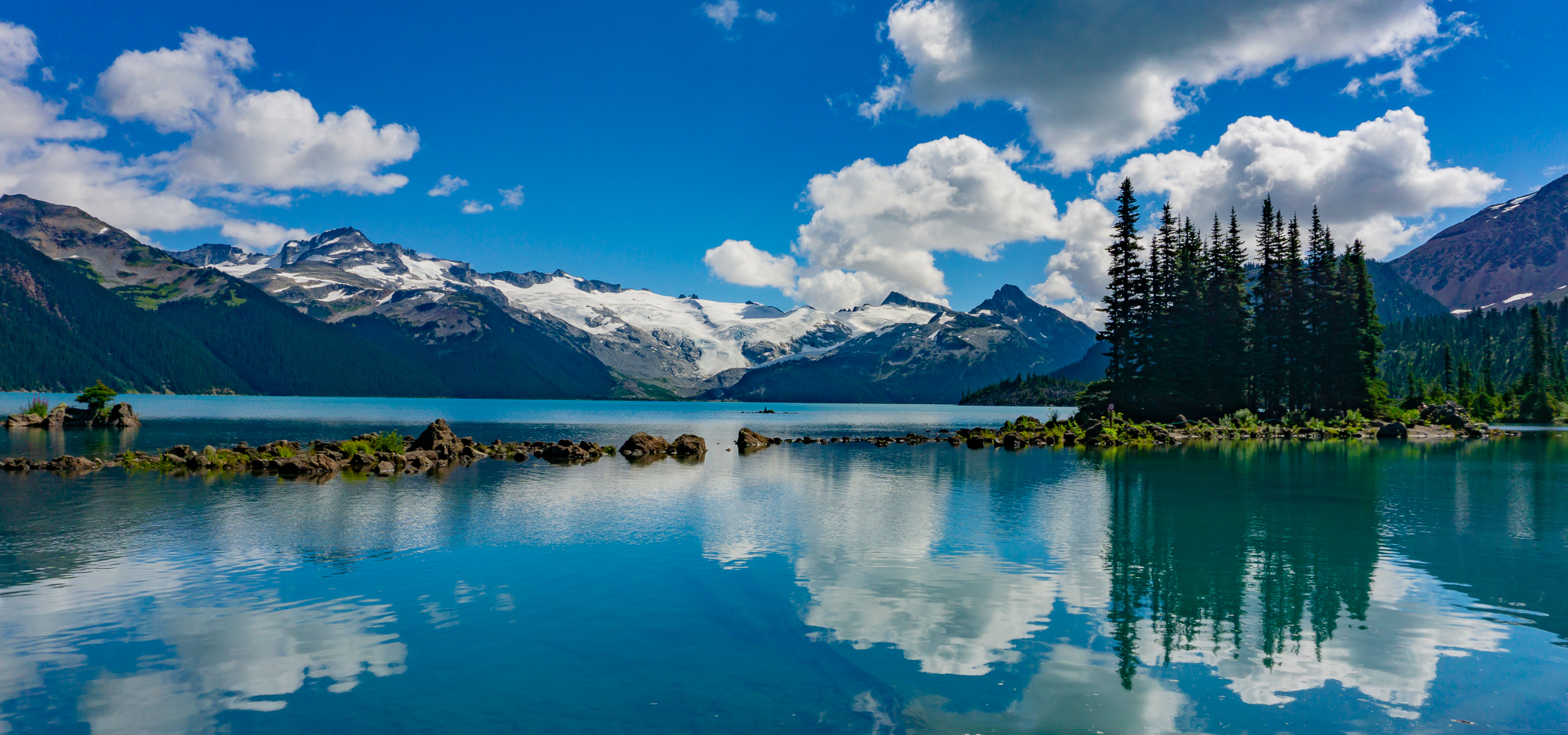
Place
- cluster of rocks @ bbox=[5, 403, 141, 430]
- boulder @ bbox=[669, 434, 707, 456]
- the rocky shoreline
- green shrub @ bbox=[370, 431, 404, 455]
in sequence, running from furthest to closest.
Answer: cluster of rocks @ bbox=[5, 403, 141, 430] → boulder @ bbox=[669, 434, 707, 456] → green shrub @ bbox=[370, 431, 404, 455] → the rocky shoreline

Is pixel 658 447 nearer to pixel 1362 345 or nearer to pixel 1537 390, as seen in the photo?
pixel 1362 345

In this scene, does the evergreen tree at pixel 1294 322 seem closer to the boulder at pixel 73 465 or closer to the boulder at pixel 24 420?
the boulder at pixel 73 465

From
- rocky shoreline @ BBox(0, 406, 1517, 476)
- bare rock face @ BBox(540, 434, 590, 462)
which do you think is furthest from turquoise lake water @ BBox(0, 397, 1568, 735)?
bare rock face @ BBox(540, 434, 590, 462)

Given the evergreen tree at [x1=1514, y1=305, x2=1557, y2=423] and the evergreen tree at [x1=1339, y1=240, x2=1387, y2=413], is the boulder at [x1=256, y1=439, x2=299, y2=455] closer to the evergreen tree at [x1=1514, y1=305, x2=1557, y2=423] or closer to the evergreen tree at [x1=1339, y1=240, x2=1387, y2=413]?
the evergreen tree at [x1=1339, y1=240, x2=1387, y2=413]

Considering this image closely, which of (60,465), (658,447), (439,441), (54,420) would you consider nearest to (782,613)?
(439,441)

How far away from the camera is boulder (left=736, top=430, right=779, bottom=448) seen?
81031 millimetres

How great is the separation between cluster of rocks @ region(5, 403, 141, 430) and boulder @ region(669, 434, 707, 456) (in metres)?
76.0

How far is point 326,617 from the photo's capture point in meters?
17.5

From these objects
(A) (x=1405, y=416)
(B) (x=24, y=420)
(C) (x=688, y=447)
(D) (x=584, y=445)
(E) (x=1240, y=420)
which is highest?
(A) (x=1405, y=416)

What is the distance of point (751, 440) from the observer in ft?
273

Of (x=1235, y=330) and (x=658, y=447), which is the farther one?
(x=1235, y=330)

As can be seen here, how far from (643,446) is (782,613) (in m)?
53.8

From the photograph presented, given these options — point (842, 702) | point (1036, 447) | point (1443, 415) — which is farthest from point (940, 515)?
point (1443, 415)

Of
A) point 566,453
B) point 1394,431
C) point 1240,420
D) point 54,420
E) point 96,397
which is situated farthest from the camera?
point 96,397
